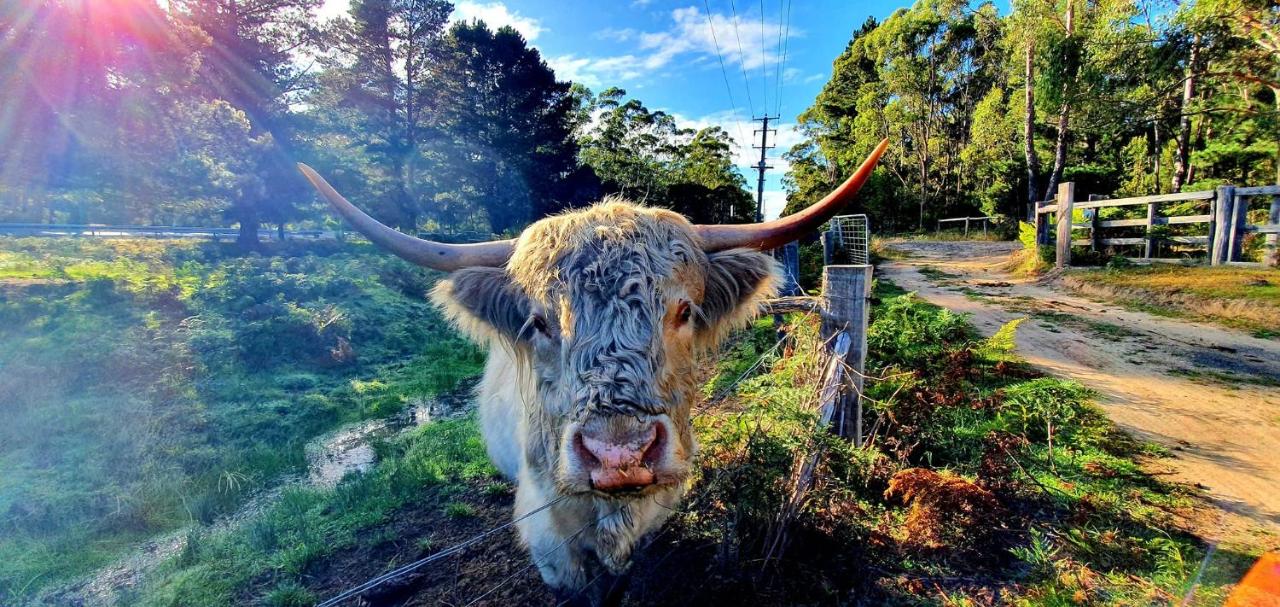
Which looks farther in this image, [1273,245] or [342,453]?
[1273,245]

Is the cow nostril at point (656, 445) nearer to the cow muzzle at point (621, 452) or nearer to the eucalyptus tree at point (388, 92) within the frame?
the cow muzzle at point (621, 452)

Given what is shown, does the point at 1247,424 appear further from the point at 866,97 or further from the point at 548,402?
the point at 866,97

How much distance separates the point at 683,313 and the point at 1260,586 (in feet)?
10.6

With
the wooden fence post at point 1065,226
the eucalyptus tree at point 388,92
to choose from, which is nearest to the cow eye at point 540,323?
the wooden fence post at point 1065,226

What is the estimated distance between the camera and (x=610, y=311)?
7.16 ft

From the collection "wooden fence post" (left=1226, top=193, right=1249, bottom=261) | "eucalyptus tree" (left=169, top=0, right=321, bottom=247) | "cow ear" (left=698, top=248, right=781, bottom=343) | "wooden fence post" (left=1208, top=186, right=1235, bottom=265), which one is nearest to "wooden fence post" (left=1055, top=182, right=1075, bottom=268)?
"wooden fence post" (left=1208, top=186, right=1235, bottom=265)

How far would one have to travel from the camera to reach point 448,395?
9516 millimetres

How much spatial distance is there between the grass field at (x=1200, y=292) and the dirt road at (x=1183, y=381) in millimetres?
533

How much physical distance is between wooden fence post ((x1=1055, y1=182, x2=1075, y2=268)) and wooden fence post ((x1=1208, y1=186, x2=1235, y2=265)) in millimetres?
2896

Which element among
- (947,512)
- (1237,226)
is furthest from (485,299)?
(1237,226)

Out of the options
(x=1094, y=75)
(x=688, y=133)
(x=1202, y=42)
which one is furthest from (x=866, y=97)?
(x=1202, y=42)

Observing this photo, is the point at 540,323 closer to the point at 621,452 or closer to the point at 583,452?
the point at 583,452

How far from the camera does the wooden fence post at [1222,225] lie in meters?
10.3

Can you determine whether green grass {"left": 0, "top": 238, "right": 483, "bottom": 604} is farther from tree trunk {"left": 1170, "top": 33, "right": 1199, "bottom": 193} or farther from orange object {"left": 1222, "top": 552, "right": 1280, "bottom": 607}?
tree trunk {"left": 1170, "top": 33, "right": 1199, "bottom": 193}
